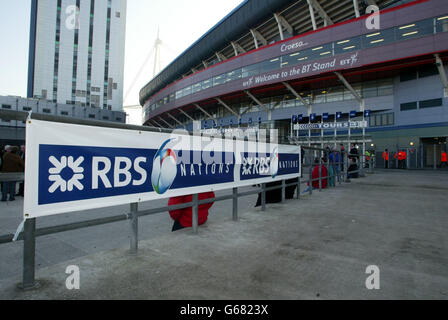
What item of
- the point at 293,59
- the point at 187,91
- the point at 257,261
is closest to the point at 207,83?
the point at 187,91

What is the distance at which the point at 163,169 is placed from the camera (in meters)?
3.32

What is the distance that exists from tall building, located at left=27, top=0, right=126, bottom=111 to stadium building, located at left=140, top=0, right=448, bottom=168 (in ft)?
163

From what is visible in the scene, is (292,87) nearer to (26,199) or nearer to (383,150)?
(383,150)

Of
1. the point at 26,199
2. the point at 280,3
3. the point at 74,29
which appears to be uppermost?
the point at 74,29

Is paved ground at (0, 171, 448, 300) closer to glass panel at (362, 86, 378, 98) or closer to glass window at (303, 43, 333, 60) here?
glass window at (303, 43, 333, 60)

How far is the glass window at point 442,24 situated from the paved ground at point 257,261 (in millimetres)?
23498

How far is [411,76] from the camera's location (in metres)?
25.8

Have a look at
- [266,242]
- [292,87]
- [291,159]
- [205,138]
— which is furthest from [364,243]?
[292,87]

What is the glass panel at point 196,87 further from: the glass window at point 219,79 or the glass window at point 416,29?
the glass window at point 416,29

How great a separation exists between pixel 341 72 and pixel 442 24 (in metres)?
8.02

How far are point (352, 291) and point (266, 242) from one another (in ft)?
4.72

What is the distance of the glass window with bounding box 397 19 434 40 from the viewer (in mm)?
20425

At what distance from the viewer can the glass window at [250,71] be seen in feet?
103

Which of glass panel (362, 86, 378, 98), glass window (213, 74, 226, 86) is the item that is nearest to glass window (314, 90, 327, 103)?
glass panel (362, 86, 378, 98)
